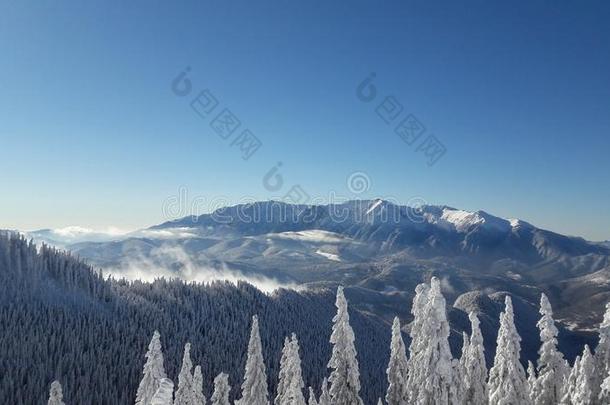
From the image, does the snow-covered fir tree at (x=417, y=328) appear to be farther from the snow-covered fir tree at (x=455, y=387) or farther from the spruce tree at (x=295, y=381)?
the spruce tree at (x=295, y=381)


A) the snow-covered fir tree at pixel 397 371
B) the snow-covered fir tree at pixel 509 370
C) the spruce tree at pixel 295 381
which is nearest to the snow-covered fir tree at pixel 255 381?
the spruce tree at pixel 295 381

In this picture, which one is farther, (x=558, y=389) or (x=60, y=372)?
(x=60, y=372)

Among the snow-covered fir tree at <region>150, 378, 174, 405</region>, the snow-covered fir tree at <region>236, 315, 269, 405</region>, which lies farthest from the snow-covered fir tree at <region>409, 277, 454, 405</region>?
the snow-covered fir tree at <region>150, 378, 174, 405</region>

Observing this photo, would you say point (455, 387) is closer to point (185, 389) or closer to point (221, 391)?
point (185, 389)

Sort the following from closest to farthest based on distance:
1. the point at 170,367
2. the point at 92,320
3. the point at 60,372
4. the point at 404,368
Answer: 1. the point at 404,368
2. the point at 60,372
3. the point at 170,367
4. the point at 92,320

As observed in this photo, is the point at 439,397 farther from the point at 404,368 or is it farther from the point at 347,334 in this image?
the point at 404,368

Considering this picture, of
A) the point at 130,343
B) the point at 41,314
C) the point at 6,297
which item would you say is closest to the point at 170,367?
the point at 130,343

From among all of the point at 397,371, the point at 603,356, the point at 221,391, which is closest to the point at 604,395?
the point at 603,356
